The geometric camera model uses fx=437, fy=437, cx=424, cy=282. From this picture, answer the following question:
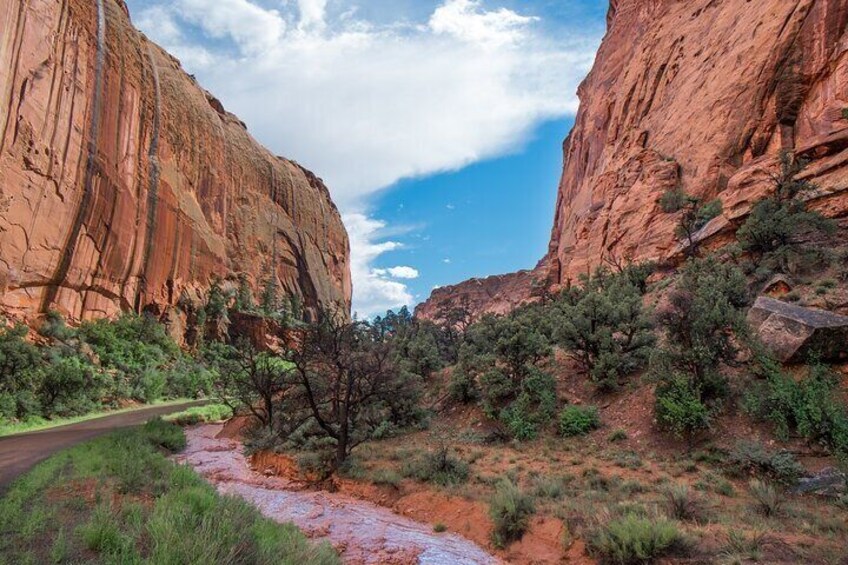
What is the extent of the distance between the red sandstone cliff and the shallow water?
998 inches

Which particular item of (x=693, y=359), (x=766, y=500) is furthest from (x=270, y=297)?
(x=766, y=500)

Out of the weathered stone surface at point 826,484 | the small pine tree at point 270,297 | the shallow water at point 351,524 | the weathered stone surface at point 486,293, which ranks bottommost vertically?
the shallow water at point 351,524

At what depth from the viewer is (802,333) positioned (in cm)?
1262

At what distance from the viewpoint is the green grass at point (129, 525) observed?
480 centimetres

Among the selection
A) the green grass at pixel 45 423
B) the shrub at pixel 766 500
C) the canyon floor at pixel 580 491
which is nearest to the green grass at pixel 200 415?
the green grass at pixel 45 423

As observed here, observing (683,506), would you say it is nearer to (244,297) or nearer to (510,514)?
(510,514)

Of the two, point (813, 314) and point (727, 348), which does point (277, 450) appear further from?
point (813, 314)

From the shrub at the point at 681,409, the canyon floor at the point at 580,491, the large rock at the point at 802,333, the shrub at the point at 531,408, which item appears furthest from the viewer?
the shrub at the point at 531,408

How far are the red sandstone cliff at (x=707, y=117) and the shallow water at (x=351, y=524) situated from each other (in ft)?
83.2

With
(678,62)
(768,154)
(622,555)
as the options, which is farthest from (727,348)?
(678,62)

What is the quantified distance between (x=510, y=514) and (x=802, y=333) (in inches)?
404

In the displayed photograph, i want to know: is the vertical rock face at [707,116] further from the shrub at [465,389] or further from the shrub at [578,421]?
the shrub at [465,389]

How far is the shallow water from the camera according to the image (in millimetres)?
8742

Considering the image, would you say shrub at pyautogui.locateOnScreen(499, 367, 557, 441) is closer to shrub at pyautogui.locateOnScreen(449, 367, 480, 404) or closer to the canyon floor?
the canyon floor
